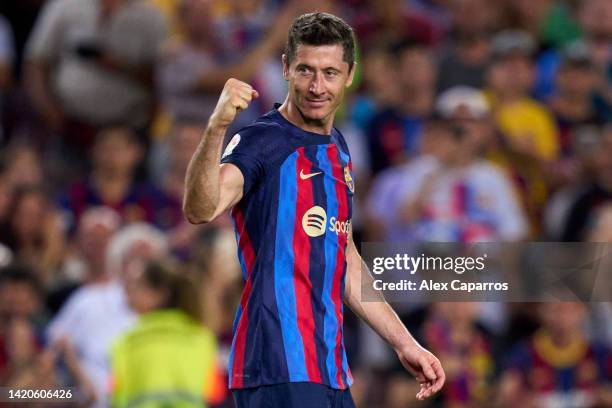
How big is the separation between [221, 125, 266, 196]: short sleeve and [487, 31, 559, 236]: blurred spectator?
222 inches

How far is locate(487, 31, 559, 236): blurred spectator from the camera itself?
9.85 m

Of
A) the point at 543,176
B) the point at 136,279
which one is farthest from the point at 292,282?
the point at 543,176

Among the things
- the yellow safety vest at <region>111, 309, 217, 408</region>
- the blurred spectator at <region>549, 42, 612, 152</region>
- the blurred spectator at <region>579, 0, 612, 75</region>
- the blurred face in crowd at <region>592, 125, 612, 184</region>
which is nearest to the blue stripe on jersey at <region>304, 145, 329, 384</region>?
the yellow safety vest at <region>111, 309, 217, 408</region>

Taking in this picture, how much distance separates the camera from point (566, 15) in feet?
37.8

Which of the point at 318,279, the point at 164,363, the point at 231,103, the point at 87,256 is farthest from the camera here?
the point at 87,256

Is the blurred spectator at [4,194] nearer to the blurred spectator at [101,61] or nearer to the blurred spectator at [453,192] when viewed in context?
the blurred spectator at [101,61]

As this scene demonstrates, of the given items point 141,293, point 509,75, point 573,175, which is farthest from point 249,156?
point 509,75

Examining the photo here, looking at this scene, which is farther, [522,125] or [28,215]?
[522,125]

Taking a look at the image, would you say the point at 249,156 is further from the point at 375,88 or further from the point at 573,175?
the point at 375,88

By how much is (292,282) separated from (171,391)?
3332 mm

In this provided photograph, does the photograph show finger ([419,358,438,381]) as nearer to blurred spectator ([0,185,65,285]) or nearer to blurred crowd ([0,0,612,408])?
blurred crowd ([0,0,612,408])

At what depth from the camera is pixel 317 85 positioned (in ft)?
14.3

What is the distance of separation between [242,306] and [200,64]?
5772 millimetres

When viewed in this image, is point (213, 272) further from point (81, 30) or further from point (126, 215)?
point (81, 30)
